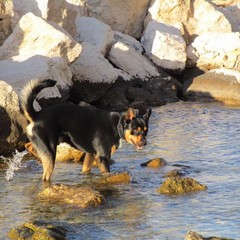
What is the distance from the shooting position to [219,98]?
21.0 m

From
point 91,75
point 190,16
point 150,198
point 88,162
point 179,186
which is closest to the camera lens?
point 150,198

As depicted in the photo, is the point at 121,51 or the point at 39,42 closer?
the point at 39,42

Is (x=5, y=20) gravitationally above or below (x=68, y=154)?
below

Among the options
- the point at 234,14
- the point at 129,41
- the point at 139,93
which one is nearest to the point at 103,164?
the point at 139,93

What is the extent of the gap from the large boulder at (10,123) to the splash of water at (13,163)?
196mm

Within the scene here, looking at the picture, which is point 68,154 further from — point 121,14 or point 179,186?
point 121,14

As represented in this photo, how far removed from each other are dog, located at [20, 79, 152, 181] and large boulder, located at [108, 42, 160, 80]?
34.7ft

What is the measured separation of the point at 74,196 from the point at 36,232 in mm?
1781

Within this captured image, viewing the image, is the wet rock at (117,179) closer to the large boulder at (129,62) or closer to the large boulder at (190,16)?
the large boulder at (129,62)

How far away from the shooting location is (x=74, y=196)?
9102 mm

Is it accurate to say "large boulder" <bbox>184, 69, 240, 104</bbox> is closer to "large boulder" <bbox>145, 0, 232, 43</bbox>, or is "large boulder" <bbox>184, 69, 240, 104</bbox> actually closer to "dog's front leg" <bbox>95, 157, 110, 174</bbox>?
"large boulder" <bbox>145, 0, 232, 43</bbox>

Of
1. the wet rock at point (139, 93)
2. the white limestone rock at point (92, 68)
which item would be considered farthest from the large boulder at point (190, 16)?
the white limestone rock at point (92, 68)

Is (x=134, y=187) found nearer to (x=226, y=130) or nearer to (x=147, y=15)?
(x=226, y=130)

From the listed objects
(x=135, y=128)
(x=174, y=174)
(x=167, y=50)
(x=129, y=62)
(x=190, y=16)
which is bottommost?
(x=129, y=62)
